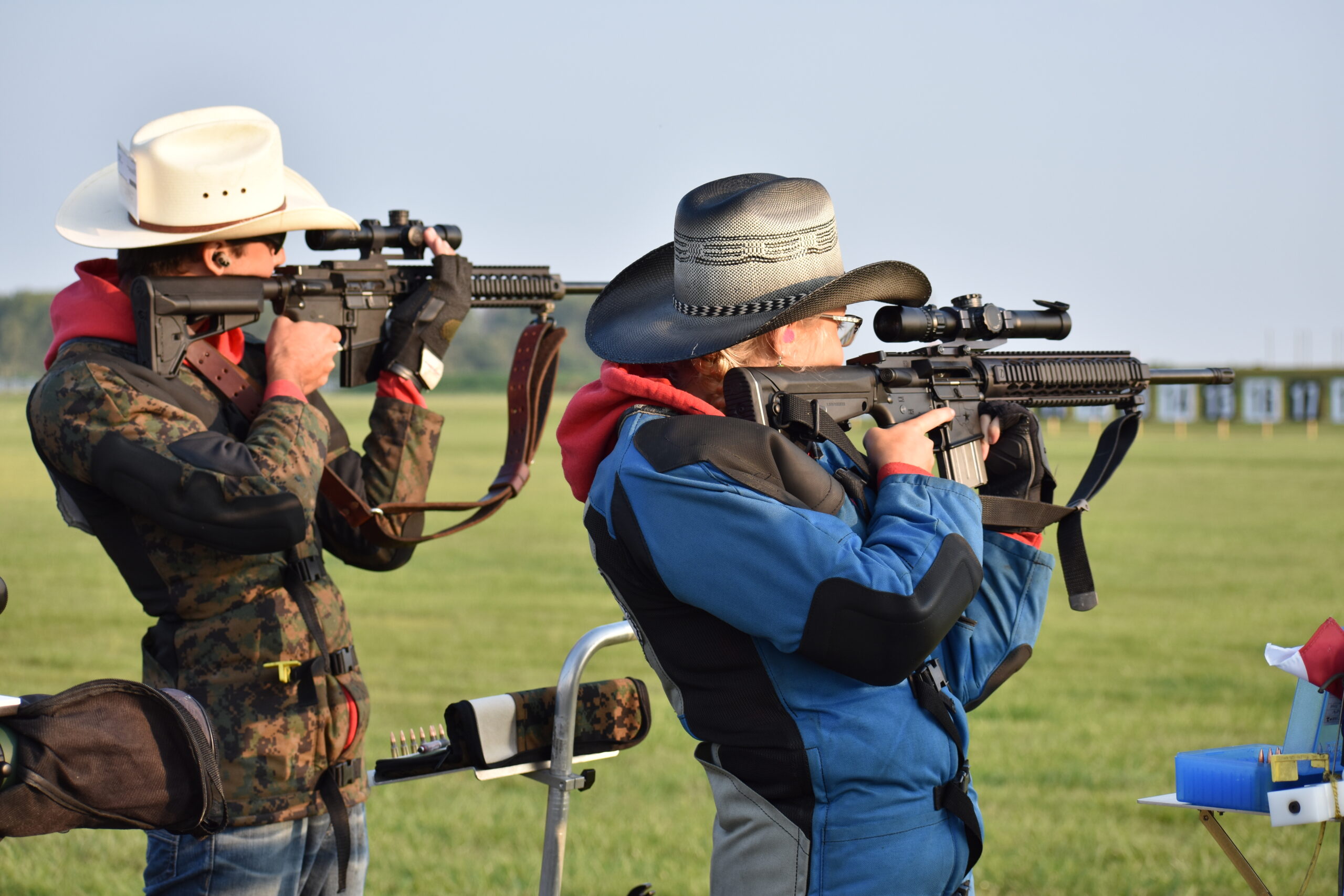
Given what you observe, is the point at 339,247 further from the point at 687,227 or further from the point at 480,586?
the point at 480,586

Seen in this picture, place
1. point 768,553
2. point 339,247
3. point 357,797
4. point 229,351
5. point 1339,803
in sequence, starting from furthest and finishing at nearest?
1. point 339,247
2. point 229,351
3. point 357,797
4. point 1339,803
5. point 768,553

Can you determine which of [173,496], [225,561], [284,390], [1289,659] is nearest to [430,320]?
[284,390]

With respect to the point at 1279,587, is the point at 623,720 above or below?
above

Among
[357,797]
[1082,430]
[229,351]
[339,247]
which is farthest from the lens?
[1082,430]

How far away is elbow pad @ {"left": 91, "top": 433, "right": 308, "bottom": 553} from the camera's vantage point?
11.3ft

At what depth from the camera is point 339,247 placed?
474 centimetres

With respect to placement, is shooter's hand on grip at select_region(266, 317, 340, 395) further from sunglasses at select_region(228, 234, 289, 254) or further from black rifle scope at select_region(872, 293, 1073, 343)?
black rifle scope at select_region(872, 293, 1073, 343)

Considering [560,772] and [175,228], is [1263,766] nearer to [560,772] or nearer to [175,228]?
[560,772]

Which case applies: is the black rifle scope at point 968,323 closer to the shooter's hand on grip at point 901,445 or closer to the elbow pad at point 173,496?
the shooter's hand on grip at point 901,445

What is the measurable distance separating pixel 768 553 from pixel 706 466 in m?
0.23

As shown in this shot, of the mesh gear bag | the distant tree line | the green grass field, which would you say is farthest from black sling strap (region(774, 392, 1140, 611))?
the distant tree line

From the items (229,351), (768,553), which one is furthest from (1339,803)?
(229,351)

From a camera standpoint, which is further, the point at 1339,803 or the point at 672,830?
the point at 672,830

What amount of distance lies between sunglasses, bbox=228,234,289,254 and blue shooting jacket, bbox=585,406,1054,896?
5.63 feet
